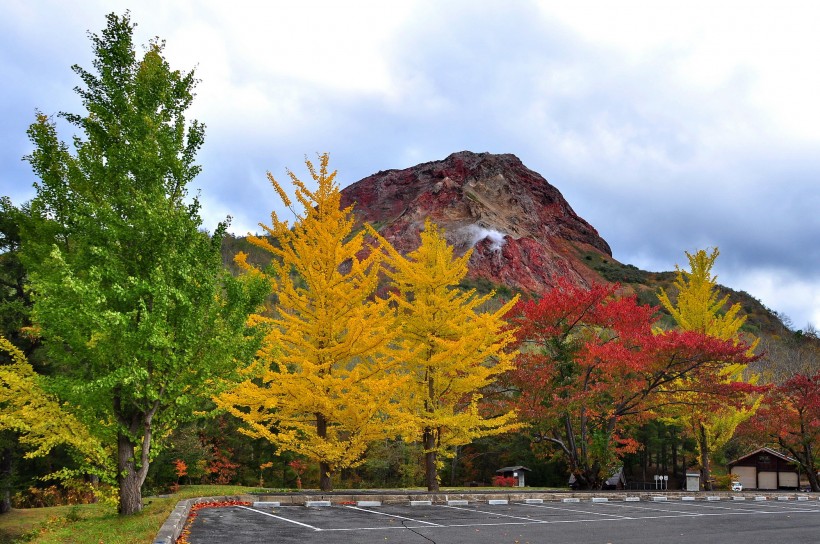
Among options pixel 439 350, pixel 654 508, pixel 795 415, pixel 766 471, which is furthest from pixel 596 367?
pixel 766 471

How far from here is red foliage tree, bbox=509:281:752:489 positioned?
21156 mm

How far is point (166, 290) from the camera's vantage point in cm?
1084

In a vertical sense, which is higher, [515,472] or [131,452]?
[131,452]

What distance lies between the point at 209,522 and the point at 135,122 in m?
8.63

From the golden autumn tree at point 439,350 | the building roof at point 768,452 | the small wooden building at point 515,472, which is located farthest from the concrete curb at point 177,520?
the building roof at point 768,452

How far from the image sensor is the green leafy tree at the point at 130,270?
1092cm

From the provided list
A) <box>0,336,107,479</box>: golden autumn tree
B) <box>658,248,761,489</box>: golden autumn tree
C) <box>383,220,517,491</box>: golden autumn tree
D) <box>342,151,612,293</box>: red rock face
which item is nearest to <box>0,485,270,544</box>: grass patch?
<box>0,336,107,479</box>: golden autumn tree

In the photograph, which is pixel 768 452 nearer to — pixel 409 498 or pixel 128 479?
pixel 409 498

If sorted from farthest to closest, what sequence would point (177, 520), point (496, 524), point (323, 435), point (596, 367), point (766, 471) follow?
1. point (766, 471)
2. point (596, 367)
3. point (323, 435)
4. point (496, 524)
5. point (177, 520)

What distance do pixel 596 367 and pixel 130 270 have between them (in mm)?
17112

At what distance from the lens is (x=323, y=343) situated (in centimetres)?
1723

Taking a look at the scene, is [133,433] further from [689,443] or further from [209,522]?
[689,443]

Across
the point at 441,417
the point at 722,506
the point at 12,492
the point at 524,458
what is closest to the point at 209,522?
the point at 441,417

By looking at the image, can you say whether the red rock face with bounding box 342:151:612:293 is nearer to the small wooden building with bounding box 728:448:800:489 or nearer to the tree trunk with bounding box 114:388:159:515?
the small wooden building with bounding box 728:448:800:489
